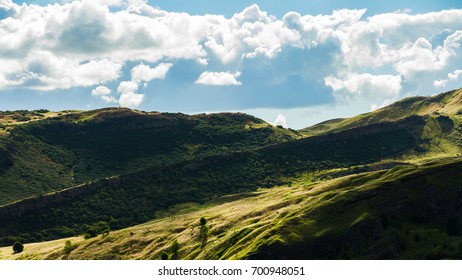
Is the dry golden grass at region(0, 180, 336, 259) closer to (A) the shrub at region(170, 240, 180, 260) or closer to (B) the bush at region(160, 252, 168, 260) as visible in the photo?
(A) the shrub at region(170, 240, 180, 260)

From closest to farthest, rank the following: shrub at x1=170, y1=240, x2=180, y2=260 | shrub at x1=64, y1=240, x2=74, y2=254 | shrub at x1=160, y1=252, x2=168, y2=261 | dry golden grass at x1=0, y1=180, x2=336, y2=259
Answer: dry golden grass at x1=0, y1=180, x2=336, y2=259, shrub at x1=160, y1=252, x2=168, y2=261, shrub at x1=170, y1=240, x2=180, y2=260, shrub at x1=64, y1=240, x2=74, y2=254

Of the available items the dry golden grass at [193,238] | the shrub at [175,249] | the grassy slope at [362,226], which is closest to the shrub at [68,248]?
the dry golden grass at [193,238]

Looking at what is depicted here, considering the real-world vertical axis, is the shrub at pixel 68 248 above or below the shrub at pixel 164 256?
above

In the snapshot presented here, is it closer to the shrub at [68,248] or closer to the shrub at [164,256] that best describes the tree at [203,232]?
the shrub at [164,256]

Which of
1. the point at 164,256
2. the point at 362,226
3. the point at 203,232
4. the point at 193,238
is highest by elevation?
the point at 362,226

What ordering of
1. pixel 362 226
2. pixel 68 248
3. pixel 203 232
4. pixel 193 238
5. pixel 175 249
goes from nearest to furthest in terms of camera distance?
1. pixel 362 226
2. pixel 175 249
3. pixel 203 232
4. pixel 193 238
5. pixel 68 248

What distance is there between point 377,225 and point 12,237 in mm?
134572

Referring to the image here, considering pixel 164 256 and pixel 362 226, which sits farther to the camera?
pixel 164 256

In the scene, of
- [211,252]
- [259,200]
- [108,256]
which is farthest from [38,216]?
[211,252]

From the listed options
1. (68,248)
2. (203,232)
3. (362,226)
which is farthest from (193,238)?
(362,226)

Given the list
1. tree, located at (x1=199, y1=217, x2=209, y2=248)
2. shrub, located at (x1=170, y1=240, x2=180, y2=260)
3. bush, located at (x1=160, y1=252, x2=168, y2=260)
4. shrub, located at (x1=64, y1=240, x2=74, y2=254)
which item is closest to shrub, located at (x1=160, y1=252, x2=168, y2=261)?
bush, located at (x1=160, y1=252, x2=168, y2=260)

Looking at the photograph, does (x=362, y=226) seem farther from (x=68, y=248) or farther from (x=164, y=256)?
(x=68, y=248)

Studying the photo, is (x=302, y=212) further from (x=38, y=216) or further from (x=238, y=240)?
(x=38, y=216)

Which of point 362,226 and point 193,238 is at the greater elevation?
point 362,226
